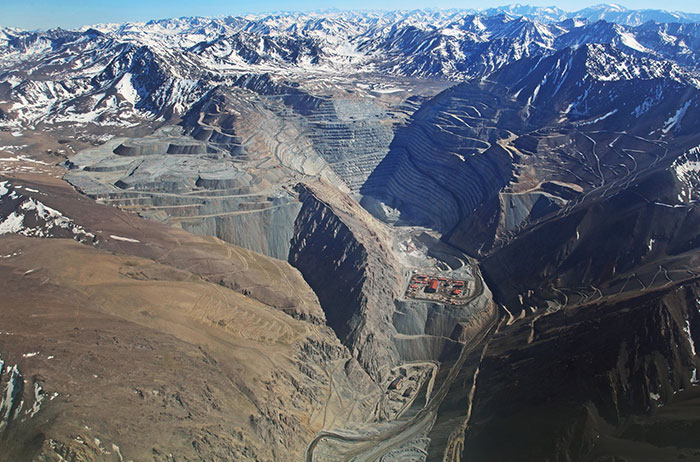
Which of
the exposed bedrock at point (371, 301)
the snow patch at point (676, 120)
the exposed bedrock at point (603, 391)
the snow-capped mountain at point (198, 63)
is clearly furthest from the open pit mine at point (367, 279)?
the snow-capped mountain at point (198, 63)

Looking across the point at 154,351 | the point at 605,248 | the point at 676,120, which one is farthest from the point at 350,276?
the point at 676,120

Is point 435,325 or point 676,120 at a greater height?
point 676,120

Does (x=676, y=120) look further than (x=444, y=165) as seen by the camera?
No

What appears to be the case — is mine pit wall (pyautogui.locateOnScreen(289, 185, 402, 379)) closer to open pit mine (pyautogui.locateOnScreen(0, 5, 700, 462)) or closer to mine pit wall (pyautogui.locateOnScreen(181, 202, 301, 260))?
open pit mine (pyautogui.locateOnScreen(0, 5, 700, 462))

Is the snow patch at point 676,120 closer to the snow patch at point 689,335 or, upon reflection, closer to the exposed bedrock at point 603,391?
the exposed bedrock at point 603,391

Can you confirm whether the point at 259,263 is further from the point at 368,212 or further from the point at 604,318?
the point at 604,318

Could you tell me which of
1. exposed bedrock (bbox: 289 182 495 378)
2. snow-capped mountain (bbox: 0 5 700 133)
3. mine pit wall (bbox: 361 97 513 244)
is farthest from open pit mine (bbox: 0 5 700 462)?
snow-capped mountain (bbox: 0 5 700 133)

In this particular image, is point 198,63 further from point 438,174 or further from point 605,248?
point 605,248
